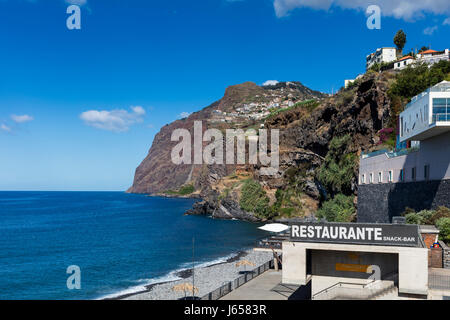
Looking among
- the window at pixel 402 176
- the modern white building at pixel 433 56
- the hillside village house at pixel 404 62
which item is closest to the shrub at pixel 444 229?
the window at pixel 402 176

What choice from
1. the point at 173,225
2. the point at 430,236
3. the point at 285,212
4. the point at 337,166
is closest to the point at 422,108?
the point at 430,236

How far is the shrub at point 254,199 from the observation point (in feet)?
313

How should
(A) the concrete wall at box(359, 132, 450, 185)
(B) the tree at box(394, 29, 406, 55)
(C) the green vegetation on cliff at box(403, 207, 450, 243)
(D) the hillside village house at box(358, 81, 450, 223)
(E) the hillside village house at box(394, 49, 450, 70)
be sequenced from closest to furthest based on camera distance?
(C) the green vegetation on cliff at box(403, 207, 450, 243)
(D) the hillside village house at box(358, 81, 450, 223)
(A) the concrete wall at box(359, 132, 450, 185)
(E) the hillside village house at box(394, 49, 450, 70)
(B) the tree at box(394, 29, 406, 55)

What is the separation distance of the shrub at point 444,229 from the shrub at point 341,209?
36.0 meters

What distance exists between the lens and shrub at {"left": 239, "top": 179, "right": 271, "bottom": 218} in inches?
3754

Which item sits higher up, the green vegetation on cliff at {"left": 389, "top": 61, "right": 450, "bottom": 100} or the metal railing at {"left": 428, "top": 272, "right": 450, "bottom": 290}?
the green vegetation on cliff at {"left": 389, "top": 61, "right": 450, "bottom": 100}

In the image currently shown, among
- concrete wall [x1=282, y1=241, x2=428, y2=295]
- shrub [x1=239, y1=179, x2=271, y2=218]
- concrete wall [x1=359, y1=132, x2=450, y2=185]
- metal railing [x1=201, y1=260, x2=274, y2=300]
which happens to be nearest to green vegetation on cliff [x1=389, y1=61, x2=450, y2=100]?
concrete wall [x1=359, y1=132, x2=450, y2=185]

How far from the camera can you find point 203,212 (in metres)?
117

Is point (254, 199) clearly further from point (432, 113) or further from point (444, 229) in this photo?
point (444, 229)

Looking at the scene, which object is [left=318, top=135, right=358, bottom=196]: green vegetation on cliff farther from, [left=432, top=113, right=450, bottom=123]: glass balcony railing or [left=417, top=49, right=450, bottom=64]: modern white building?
[left=417, top=49, right=450, bottom=64]: modern white building

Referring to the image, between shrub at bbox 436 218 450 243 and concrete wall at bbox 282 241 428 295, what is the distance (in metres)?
7.64

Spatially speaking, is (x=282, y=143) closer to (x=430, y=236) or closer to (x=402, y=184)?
(x=402, y=184)

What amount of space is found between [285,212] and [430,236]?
71.0m

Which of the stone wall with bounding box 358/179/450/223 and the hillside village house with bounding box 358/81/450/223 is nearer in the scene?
the hillside village house with bounding box 358/81/450/223
